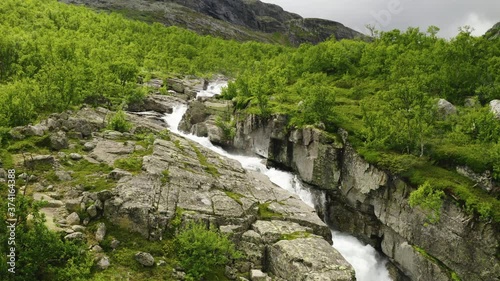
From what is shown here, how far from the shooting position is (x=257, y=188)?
1394 inches

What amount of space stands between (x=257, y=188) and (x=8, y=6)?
388 ft

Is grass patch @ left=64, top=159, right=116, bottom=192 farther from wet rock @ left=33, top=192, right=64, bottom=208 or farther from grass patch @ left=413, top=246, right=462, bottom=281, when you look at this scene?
A: grass patch @ left=413, top=246, right=462, bottom=281

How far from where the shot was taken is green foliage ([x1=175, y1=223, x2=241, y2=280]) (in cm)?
2189

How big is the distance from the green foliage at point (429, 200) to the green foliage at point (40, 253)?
26745mm

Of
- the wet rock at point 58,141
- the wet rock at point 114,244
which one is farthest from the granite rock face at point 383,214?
the wet rock at point 58,141

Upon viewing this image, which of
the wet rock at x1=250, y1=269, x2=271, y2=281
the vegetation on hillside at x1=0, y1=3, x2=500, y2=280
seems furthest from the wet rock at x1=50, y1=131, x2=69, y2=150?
the wet rock at x1=250, y1=269, x2=271, y2=281

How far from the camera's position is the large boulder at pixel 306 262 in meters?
23.3

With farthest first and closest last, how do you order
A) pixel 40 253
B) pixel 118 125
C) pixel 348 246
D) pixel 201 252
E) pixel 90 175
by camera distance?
pixel 118 125 → pixel 348 246 → pixel 90 175 → pixel 201 252 → pixel 40 253

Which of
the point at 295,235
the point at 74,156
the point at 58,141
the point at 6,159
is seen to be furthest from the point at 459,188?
the point at 6,159

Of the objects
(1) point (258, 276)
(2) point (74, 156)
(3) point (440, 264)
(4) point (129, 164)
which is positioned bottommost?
(1) point (258, 276)

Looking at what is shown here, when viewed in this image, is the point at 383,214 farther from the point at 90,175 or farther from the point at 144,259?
the point at 90,175

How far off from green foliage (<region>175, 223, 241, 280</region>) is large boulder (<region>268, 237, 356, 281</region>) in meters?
3.24

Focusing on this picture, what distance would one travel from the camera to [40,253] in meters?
18.0

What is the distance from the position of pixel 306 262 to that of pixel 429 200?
A: 542 inches
